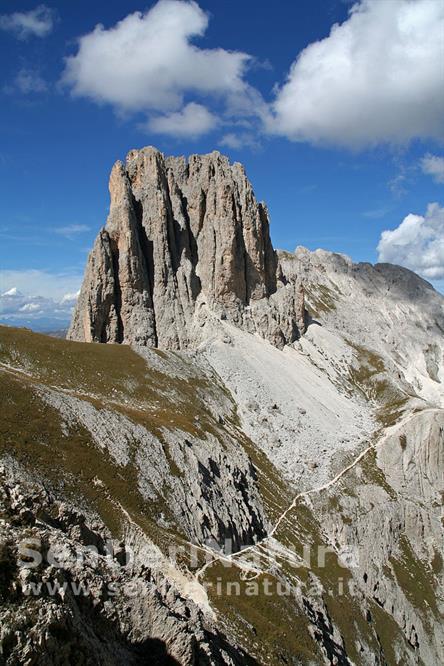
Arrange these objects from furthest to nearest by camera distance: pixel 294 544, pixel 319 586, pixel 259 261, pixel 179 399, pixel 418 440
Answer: pixel 259 261
pixel 418 440
pixel 179 399
pixel 294 544
pixel 319 586

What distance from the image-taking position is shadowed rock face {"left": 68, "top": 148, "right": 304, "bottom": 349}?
11725cm

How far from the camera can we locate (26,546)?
62.9 ft

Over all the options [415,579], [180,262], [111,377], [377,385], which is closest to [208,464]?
[111,377]

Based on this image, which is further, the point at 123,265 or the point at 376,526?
the point at 123,265

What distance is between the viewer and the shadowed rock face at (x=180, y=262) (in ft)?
385

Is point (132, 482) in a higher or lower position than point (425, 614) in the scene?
higher

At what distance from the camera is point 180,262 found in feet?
416

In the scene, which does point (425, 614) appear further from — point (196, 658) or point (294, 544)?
point (196, 658)

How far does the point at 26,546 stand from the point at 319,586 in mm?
48797

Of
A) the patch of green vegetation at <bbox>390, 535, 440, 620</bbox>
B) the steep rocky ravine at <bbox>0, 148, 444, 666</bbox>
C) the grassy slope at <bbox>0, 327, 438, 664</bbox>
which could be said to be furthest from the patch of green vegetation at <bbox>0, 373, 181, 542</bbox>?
the patch of green vegetation at <bbox>390, 535, 440, 620</bbox>

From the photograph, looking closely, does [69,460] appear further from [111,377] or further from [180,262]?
[180,262]

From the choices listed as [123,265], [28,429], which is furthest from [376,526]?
[123,265]

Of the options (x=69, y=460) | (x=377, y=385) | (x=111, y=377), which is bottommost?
(x=69, y=460)

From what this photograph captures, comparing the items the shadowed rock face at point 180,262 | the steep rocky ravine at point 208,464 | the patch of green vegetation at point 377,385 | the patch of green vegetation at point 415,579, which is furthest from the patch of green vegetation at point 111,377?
the patch of green vegetation at point 377,385
